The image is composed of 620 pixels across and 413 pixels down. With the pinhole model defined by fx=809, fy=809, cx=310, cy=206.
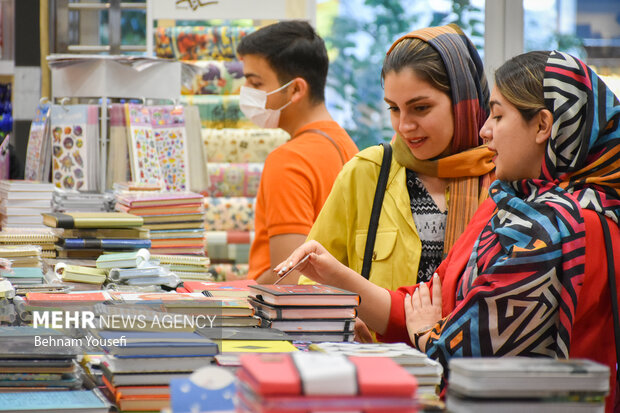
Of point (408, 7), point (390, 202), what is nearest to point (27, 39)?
point (408, 7)

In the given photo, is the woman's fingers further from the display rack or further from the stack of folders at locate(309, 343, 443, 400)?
the display rack

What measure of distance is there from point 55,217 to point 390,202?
1.42 meters

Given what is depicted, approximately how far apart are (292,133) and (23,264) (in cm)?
132

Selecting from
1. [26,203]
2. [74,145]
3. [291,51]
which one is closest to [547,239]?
[291,51]

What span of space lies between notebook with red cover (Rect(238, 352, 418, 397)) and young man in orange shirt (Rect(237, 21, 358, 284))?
2142 mm

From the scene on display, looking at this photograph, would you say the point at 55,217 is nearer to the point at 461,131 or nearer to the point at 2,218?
the point at 2,218

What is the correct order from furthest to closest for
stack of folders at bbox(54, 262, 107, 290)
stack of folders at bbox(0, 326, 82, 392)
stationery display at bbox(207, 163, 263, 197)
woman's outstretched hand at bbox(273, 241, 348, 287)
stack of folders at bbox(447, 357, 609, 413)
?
stationery display at bbox(207, 163, 263, 197) → stack of folders at bbox(54, 262, 107, 290) → woman's outstretched hand at bbox(273, 241, 348, 287) → stack of folders at bbox(0, 326, 82, 392) → stack of folders at bbox(447, 357, 609, 413)

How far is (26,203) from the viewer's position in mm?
3869

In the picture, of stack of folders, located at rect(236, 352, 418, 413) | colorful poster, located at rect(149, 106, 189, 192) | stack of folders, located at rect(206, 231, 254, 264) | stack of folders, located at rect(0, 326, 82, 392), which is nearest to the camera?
stack of folders, located at rect(236, 352, 418, 413)

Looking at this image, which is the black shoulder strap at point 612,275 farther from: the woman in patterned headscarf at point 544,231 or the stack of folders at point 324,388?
the stack of folders at point 324,388

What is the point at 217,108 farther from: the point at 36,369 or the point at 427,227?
the point at 36,369

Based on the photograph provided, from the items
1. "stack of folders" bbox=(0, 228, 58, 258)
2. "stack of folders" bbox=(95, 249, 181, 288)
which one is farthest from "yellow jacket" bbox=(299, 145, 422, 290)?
"stack of folders" bbox=(0, 228, 58, 258)

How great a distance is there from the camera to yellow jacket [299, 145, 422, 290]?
2.46 meters

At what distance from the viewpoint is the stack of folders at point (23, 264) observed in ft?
8.57
